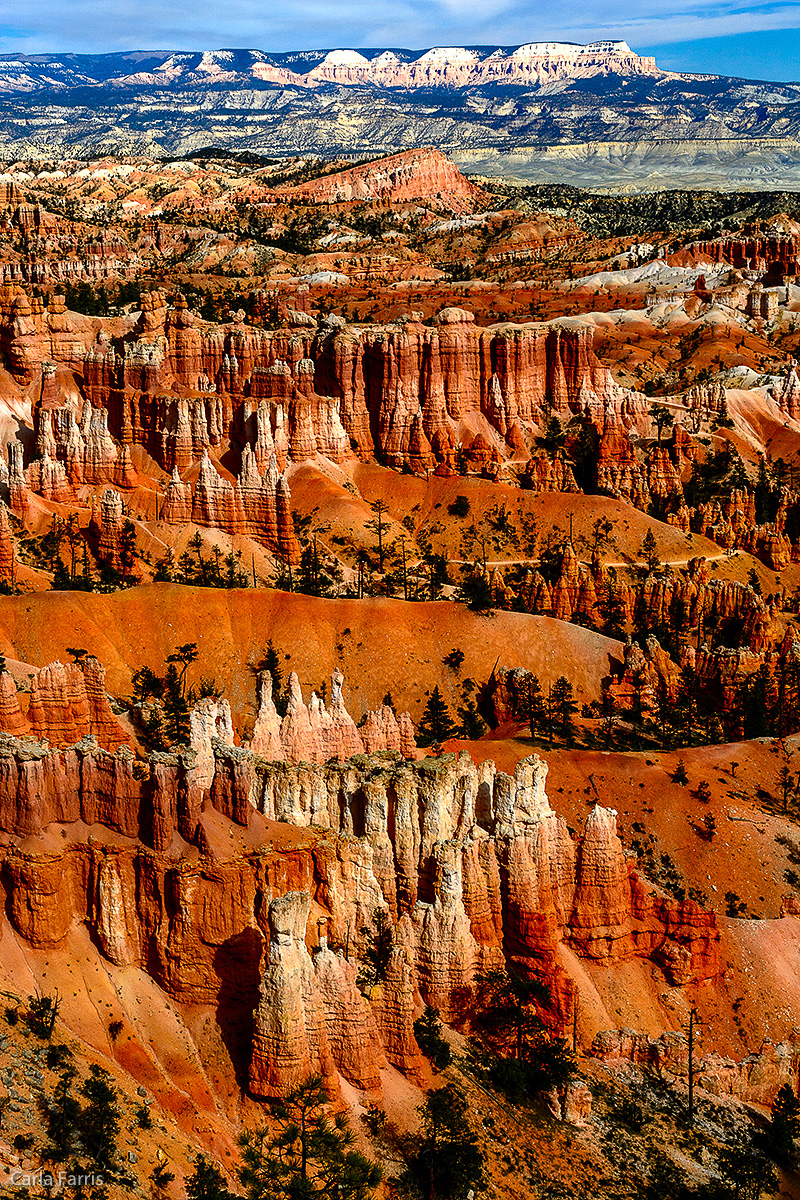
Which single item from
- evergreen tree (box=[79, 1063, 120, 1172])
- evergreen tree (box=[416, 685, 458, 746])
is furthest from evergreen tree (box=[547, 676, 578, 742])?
evergreen tree (box=[79, 1063, 120, 1172])

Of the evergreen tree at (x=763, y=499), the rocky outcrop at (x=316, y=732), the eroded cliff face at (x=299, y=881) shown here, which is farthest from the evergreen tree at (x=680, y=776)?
the evergreen tree at (x=763, y=499)

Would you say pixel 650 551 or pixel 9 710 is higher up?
pixel 9 710

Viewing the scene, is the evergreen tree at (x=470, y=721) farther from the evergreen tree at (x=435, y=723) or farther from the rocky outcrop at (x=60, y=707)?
the rocky outcrop at (x=60, y=707)

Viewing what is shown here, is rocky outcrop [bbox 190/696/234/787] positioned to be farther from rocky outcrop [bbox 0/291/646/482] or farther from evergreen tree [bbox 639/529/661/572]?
evergreen tree [bbox 639/529/661/572]

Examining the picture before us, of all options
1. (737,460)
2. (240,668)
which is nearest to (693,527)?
(737,460)

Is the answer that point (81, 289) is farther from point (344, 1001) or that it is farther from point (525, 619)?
point (344, 1001)

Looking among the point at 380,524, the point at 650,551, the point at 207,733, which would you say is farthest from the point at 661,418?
the point at 207,733

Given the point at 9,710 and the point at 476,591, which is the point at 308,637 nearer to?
the point at 476,591
